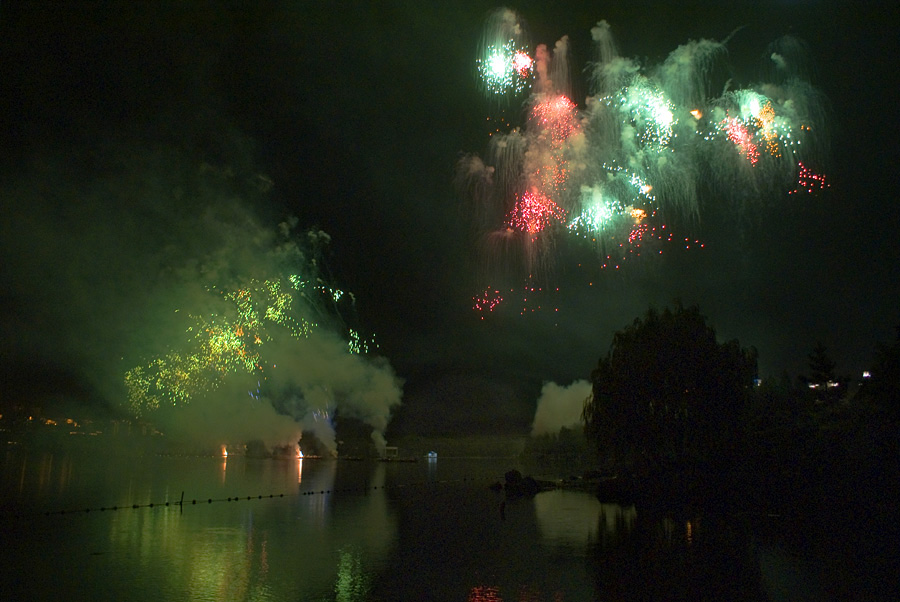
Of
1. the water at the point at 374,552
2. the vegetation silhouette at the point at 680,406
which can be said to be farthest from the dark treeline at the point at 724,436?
the water at the point at 374,552

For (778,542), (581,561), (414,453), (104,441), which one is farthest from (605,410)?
(104,441)

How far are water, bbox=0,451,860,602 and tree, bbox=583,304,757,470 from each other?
4.65 m

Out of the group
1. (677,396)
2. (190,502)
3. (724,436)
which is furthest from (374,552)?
(724,436)

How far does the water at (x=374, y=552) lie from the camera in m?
13.7

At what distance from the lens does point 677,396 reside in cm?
3125

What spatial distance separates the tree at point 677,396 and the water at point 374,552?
4.65 m

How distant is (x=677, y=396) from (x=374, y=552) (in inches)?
747

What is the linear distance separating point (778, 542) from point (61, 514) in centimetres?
2640

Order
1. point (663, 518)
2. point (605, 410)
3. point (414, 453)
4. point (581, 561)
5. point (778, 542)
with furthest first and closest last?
point (414, 453) → point (605, 410) → point (663, 518) → point (778, 542) → point (581, 561)

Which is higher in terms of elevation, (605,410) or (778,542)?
(605,410)

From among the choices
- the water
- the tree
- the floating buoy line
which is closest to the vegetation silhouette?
the tree

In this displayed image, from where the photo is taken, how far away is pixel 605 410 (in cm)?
3338

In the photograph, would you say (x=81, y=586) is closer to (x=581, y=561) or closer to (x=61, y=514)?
(x=581, y=561)

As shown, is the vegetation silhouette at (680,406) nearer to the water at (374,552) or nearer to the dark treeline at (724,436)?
the dark treeline at (724,436)
